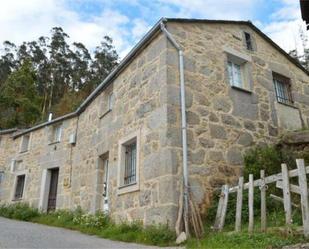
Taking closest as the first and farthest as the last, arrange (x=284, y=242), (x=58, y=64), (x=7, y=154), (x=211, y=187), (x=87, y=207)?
(x=284, y=242)
(x=211, y=187)
(x=87, y=207)
(x=7, y=154)
(x=58, y=64)

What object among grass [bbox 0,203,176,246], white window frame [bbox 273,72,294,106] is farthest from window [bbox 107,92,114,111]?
white window frame [bbox 273,72,294,106]

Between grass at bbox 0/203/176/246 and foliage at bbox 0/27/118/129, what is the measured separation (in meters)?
13.3

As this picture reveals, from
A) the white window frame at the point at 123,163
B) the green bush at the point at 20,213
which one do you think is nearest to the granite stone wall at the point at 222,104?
the white window frame at the point at 123,163

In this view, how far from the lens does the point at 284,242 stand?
4426 millimetres

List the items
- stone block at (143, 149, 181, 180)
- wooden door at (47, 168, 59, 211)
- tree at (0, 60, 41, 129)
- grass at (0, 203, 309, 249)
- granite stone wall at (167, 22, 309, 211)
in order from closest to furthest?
grass at (0, 203, 309, 249) → stone block at (143, 149, 181, 180) → granite stone wall at (167, 22, 309, 211) → wooden door at (47, 168, 59, 211) → tree at (0, 60, 41, 129)

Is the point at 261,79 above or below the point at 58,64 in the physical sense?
below

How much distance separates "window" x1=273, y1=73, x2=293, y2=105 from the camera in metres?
9.80

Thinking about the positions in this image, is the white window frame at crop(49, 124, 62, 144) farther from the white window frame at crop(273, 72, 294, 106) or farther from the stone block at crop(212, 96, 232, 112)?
the white window frame at crop(273, 72, 294, 106)

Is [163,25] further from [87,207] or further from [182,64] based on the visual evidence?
[87,207]

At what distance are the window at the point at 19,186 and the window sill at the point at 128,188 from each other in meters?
8.88

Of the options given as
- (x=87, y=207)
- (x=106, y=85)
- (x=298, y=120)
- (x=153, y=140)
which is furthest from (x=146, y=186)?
(x=298, y=120)

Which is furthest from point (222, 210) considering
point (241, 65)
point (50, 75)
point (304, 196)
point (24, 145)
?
point (50, 75)

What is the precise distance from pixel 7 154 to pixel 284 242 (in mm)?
15194

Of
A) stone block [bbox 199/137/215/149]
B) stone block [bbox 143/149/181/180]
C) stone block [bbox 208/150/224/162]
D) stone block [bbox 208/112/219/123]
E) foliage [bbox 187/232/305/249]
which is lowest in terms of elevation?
foliage [bbox 187/232/305/249]
